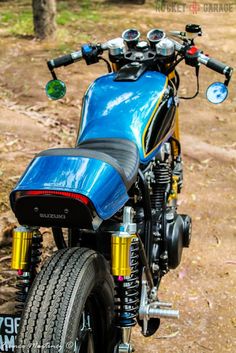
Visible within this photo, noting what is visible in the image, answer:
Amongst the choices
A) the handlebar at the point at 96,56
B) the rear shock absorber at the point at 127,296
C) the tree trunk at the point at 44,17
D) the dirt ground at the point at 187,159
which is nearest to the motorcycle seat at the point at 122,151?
the rear shock absorber at the point at 127,296

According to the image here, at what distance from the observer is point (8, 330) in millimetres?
3021

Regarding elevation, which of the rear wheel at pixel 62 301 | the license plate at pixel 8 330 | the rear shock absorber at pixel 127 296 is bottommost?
the license plate at pixel 8 330

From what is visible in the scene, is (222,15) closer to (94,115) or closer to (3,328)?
(94,115)

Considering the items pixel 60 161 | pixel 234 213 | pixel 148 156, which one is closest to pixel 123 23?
pixel 234 213

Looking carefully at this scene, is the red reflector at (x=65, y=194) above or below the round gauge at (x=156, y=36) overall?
below

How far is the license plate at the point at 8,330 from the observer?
2.99 metres

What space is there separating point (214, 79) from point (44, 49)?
106 inches

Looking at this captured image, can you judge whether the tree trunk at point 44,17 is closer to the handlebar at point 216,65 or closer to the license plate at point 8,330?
the handlebar at point 216,65

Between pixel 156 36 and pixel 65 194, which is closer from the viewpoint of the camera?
pixel 65 194

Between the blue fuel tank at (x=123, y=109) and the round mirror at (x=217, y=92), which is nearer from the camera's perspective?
the blue fuel tank at (x=123, y=109)

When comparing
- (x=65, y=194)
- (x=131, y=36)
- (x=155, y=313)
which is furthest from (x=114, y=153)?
(x=131, y=36)

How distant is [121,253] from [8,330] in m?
0.80

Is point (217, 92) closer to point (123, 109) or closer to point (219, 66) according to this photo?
point (219, 66)

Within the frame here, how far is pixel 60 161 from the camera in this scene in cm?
258
